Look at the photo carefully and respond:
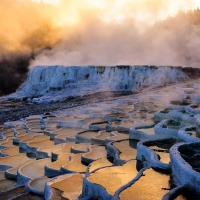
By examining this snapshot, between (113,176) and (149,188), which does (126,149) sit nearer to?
(113,176)

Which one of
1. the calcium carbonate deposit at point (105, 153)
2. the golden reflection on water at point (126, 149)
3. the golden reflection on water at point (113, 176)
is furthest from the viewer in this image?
the golden reflection on water at point (126, 149)

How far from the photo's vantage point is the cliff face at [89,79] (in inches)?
708

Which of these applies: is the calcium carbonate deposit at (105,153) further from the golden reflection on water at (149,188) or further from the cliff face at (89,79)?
the cliff face at (89,79)

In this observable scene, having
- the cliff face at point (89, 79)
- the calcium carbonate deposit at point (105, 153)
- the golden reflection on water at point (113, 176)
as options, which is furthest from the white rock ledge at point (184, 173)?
the cliff face at point (89, 79)

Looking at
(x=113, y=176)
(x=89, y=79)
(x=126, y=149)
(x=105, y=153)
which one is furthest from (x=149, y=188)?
(x=89, y=79)

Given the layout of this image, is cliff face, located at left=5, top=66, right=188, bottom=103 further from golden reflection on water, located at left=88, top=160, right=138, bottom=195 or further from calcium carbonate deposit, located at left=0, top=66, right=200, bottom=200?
golden reflection on water, located at left=88, top=160, right=138, bottom=195

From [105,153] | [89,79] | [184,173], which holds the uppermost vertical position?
[89,79]

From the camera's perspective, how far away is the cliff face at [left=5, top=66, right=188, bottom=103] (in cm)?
1798

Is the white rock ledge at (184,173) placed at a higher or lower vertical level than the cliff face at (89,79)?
lower

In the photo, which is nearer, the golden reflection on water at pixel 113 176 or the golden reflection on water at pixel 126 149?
the golden reflection on water at pixel 113 176

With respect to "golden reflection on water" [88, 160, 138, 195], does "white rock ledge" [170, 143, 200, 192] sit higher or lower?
higher

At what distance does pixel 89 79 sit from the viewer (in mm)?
20234

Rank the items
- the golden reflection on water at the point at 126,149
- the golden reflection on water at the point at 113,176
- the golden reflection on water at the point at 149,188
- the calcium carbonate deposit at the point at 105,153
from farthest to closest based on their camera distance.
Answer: the golden reflection on water at the point at 126,149 → the golden reflection on water at the point at 113,176 → the calcium carbonate deposit at the point at 105,153 → the golden reflection on water at the point at 149,188

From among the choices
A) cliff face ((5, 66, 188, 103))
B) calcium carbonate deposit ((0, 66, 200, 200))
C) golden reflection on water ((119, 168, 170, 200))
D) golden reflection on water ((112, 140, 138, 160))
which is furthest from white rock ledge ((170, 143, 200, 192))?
cliff face ((5, 66, 188, 103))
